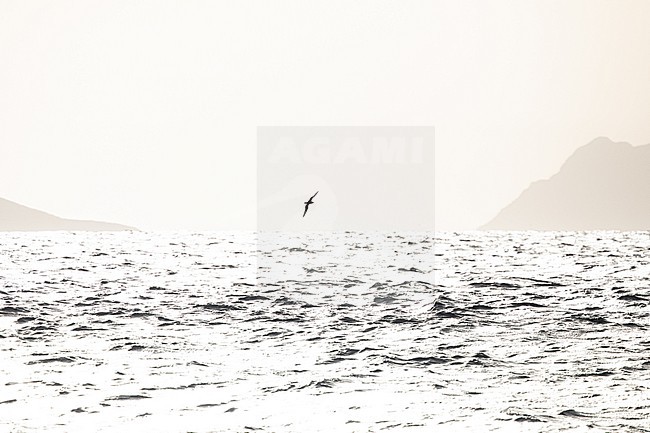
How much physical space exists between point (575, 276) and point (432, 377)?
82.3ft

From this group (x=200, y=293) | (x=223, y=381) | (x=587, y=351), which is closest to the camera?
(x=223, y=381)

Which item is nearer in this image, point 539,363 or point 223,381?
point 223,381

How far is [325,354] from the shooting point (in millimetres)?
18031

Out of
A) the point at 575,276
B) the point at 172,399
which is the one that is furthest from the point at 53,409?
the point at 575,276

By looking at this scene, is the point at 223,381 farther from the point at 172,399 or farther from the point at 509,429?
the point at 509,429

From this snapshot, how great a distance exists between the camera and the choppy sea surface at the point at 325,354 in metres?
12.7

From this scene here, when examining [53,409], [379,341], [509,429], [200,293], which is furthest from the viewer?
[200,293]

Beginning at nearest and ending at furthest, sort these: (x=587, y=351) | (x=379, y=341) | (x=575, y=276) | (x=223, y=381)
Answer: (x=223, y=381)
(x=587, y=351)
(x=379, y=341)
(x=575, y=276)

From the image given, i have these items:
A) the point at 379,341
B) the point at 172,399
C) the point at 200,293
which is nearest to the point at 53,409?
the point at 172,399

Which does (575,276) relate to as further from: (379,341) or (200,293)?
(379,341)

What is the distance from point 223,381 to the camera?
50.2ft

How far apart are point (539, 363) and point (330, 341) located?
216 inches

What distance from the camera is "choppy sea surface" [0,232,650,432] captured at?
12711 millimetres

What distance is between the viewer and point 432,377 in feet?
51.3
